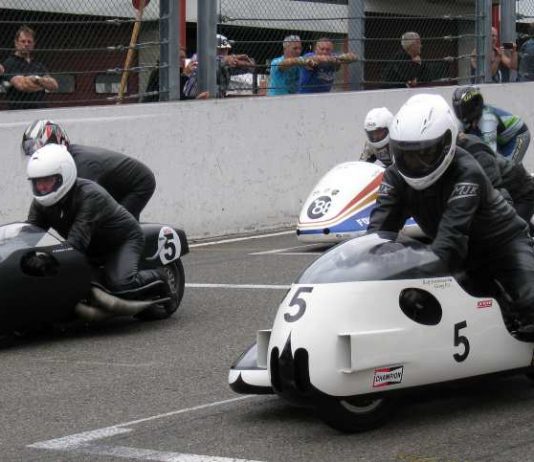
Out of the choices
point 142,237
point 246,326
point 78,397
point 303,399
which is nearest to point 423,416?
point 303,399

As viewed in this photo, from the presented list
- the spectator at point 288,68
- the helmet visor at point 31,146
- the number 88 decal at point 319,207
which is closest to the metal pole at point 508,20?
the spectator at point 288,68

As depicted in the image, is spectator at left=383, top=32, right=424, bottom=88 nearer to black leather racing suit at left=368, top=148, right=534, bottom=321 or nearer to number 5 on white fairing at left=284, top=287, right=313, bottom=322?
black leather racing suit at left=368, top=148, right=534, bottom=321

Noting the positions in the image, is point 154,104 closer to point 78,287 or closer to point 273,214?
point 273,214

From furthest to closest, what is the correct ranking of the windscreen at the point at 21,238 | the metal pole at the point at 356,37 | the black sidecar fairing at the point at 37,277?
the metal pole at the point at 356,37 → the windscreen at the point at 21,238 → the black sidecar fairing at the point at 37,277

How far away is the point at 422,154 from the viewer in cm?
678

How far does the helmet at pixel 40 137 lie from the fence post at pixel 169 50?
14.3ft

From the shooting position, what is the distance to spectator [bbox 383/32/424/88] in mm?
16672

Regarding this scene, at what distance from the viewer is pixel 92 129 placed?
13.9 metres

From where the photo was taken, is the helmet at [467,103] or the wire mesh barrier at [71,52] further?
the wire mesh barrier at [71,52]

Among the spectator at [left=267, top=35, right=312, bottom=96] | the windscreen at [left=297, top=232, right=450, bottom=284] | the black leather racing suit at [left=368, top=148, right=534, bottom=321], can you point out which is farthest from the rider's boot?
the spectator at [left=267, top=35, right=312, bottom=96]

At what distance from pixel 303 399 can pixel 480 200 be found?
1.39 m

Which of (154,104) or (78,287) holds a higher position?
(154,104)

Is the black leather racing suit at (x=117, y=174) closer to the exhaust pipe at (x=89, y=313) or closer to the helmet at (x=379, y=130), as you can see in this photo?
the exhaust pipe at (x=89, y=313)

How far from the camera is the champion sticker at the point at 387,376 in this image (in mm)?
6234
